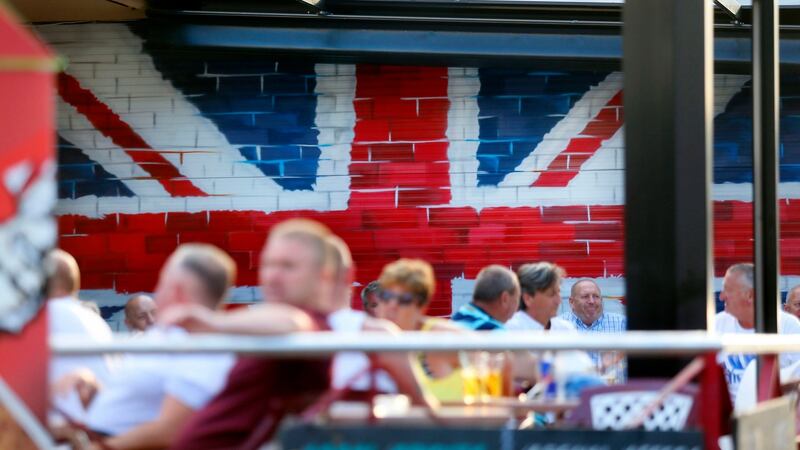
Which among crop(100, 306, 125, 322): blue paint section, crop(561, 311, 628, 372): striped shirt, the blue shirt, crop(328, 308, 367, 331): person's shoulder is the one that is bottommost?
crop(561, 311, 628, 372): striped shirt

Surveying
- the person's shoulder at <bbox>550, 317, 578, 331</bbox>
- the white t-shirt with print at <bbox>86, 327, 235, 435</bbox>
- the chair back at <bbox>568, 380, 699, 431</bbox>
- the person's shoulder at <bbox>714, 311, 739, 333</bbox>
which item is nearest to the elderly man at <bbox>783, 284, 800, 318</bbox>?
the person's shoulder at <bbox>714, 311, 739, 333</bbox>

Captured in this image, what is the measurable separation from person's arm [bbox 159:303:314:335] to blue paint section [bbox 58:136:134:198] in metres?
5.87

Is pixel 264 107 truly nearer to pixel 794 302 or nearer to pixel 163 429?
pixel 794 302

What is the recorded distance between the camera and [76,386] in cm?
408

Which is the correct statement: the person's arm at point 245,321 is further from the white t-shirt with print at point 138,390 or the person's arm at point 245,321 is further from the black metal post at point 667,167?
the black metal post at point 667,167

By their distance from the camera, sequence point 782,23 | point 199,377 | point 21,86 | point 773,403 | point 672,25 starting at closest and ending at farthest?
point 21,86
point 199,377
point 773,403
point 672,25
point 782,23

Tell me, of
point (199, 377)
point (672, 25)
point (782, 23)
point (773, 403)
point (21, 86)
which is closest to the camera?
point (21, 86)

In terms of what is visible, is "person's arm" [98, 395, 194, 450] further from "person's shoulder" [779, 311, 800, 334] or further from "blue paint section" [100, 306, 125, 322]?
"blue paint section" [100, 306, 125, 322]

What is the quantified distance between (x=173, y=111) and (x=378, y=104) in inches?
51.8

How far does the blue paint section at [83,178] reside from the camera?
9.19 m

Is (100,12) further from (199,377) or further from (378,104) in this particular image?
(199,377)

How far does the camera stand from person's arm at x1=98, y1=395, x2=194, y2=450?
3.60 metres

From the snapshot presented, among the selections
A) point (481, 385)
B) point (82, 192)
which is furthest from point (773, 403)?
point (82, 192)

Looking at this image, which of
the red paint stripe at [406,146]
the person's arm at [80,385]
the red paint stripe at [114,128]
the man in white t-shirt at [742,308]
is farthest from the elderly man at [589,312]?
the person's arm at [80,385]
